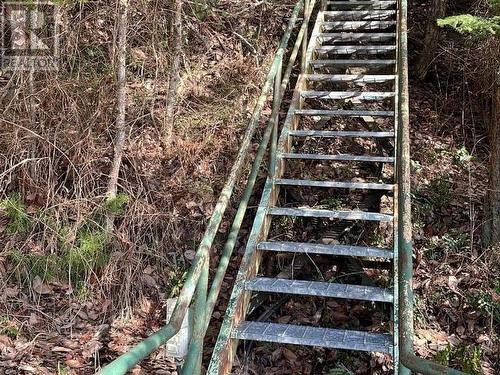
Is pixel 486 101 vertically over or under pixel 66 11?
under

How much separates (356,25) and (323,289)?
4.88m

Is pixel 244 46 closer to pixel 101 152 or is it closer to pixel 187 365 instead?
pixel 101 152

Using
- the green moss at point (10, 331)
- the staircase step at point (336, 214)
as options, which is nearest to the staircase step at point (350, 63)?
the staircase step at point (336, 214)

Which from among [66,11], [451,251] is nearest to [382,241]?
[451,251]

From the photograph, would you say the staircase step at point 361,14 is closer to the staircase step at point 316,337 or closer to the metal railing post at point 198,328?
the staircase step at point 316,337

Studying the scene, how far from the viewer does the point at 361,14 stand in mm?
7484

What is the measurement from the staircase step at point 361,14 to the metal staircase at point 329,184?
1 centimetres

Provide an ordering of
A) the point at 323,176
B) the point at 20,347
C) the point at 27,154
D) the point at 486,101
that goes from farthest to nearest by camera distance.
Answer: the point at 486,101, the point at 323,176, the point at 27,154, the point at 20,347

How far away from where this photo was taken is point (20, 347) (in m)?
4.03

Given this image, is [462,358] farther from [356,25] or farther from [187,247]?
[356,25]

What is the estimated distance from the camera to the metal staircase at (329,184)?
3.38 m

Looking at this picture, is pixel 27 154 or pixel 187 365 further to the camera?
pixel 27 154

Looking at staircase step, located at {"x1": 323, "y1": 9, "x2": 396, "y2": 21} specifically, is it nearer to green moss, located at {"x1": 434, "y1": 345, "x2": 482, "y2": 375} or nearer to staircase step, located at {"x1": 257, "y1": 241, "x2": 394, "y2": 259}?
staircase step, located at {"x1": 257, "y1": 241, "x2": 394, "y2": 259}

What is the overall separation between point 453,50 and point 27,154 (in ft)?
19.6
